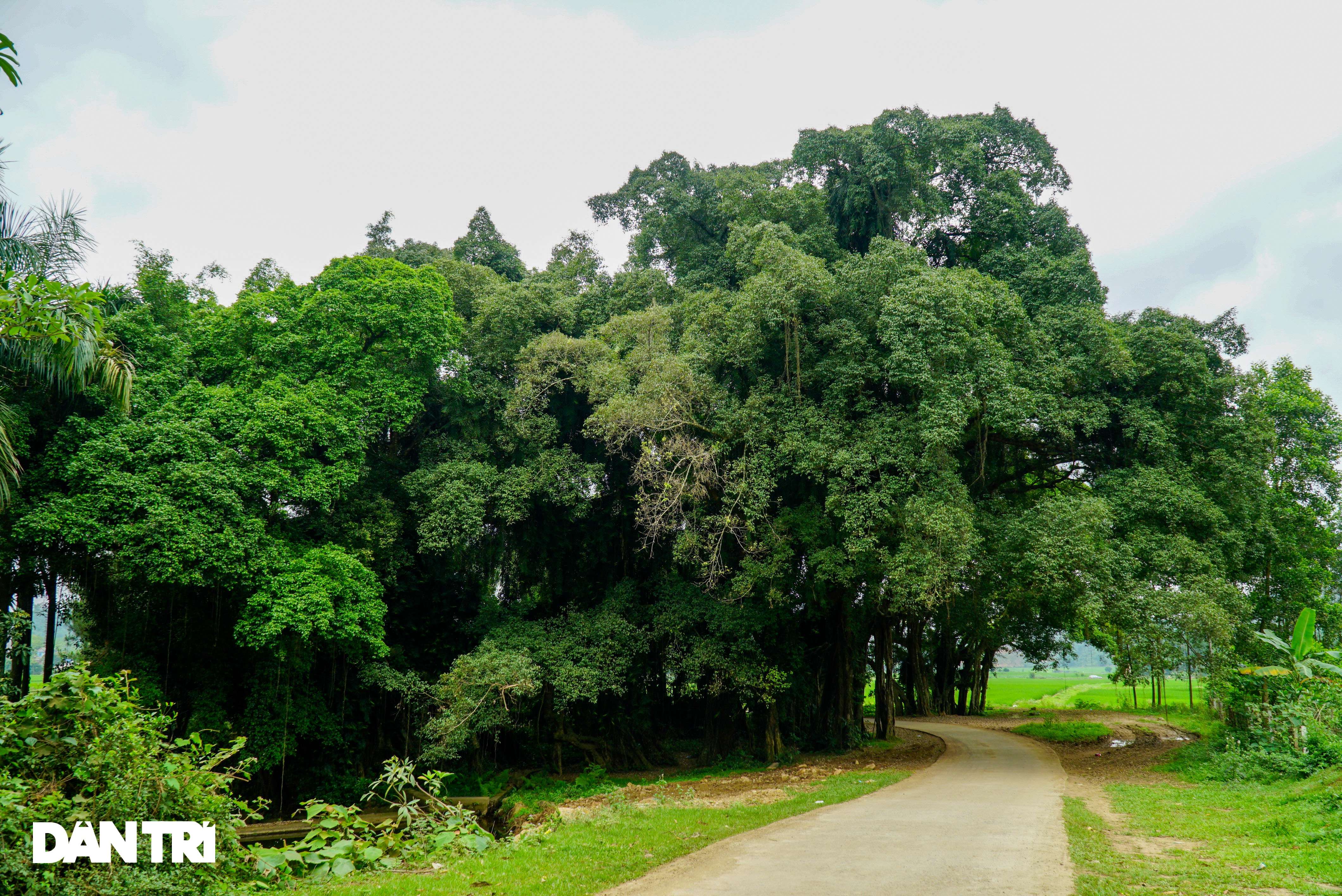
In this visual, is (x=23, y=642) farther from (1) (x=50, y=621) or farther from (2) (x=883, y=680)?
(2) (x=883, y=680)

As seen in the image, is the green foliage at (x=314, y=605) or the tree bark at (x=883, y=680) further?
the tree bark at (x=883, y=680)

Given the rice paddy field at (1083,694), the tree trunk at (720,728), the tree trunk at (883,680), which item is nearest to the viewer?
the tree trunk at (720,728)

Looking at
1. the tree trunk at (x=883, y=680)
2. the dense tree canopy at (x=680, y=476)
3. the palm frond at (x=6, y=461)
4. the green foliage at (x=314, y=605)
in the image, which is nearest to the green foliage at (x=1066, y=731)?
the dense tree canopy at (x=680, y=476)

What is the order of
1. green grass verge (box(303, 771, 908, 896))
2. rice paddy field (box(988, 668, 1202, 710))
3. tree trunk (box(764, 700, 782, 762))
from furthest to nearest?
rice paddy field (box(988, 668, 1202, 710)), tree trunk (box(764, 700, 782, 762)), green grass verge (box(303, 771, 908, 896))

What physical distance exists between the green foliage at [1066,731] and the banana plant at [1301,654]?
23.6ft

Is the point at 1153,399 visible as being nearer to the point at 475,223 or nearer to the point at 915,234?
the point at 915,234

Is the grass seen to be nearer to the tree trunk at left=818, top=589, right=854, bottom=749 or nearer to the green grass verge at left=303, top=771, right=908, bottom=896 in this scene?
the green grass verge at left=303, top=771, right=908, bottom=896

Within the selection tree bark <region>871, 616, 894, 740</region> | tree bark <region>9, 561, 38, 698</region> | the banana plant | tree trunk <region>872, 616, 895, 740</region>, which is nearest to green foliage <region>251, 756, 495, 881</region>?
tree bark <region>9, 561, 38, 698</region>

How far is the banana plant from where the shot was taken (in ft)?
40.8

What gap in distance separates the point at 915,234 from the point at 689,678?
12.2 m

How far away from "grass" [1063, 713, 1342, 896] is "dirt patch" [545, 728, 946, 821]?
4.45 metres

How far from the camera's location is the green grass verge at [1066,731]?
816 inches

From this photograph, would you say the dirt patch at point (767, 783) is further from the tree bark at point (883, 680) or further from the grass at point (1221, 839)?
the grass at point (1221, 839)

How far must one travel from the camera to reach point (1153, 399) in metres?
16.4
